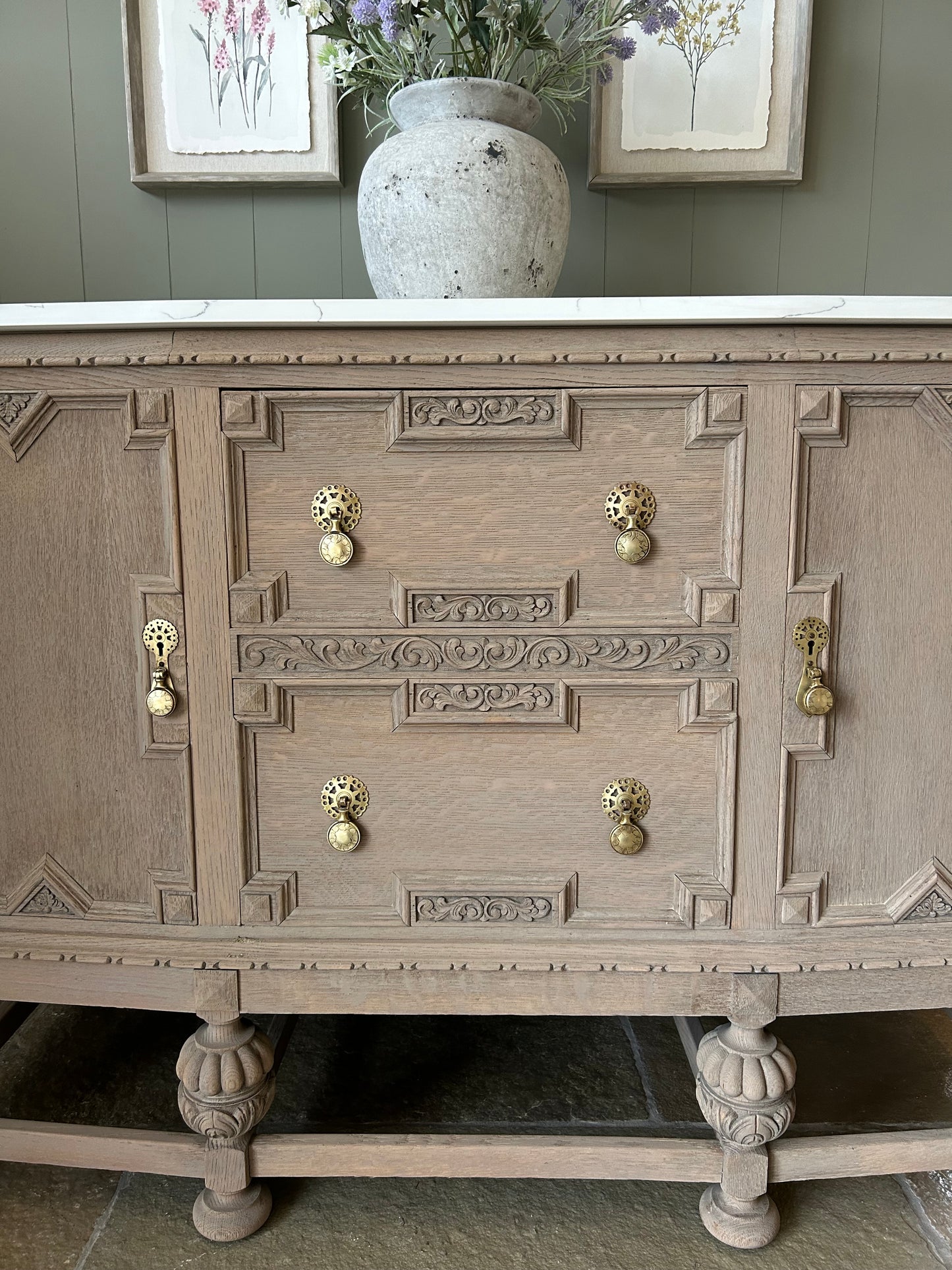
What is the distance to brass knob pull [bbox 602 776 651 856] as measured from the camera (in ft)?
2.93

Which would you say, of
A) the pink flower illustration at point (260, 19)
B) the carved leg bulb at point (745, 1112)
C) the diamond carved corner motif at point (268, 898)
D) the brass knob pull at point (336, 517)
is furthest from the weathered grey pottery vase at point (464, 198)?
the carved leg bulb at point (745, 1112)

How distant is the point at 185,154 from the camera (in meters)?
1.30

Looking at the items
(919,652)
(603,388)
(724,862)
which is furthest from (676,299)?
(724,862)

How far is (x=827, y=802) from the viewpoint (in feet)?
2.96

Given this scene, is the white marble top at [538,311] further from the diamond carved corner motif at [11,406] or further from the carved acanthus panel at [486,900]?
the carved acanthus panel at [486,900]

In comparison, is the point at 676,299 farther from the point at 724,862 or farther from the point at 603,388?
the point at 724,862

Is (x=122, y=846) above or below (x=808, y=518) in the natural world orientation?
below

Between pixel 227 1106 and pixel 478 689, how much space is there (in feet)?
1.78

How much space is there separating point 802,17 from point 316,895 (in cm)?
139

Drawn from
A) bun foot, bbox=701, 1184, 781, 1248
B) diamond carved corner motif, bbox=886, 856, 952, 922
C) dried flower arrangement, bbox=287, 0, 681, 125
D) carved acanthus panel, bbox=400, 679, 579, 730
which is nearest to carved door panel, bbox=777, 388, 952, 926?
diamond carved corner motif, bbox=886, 856, 952, 922

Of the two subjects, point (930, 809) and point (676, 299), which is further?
point (930, 809)

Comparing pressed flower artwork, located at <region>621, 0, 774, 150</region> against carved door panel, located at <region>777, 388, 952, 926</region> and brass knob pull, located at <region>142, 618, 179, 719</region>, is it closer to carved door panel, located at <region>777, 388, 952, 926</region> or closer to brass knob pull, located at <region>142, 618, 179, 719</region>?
carved door panel, located at <region>777, 388, 952, 926</region>

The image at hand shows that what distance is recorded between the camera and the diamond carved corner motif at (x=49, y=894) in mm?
936

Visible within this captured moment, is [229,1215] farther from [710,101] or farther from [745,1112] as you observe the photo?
[710,101]
